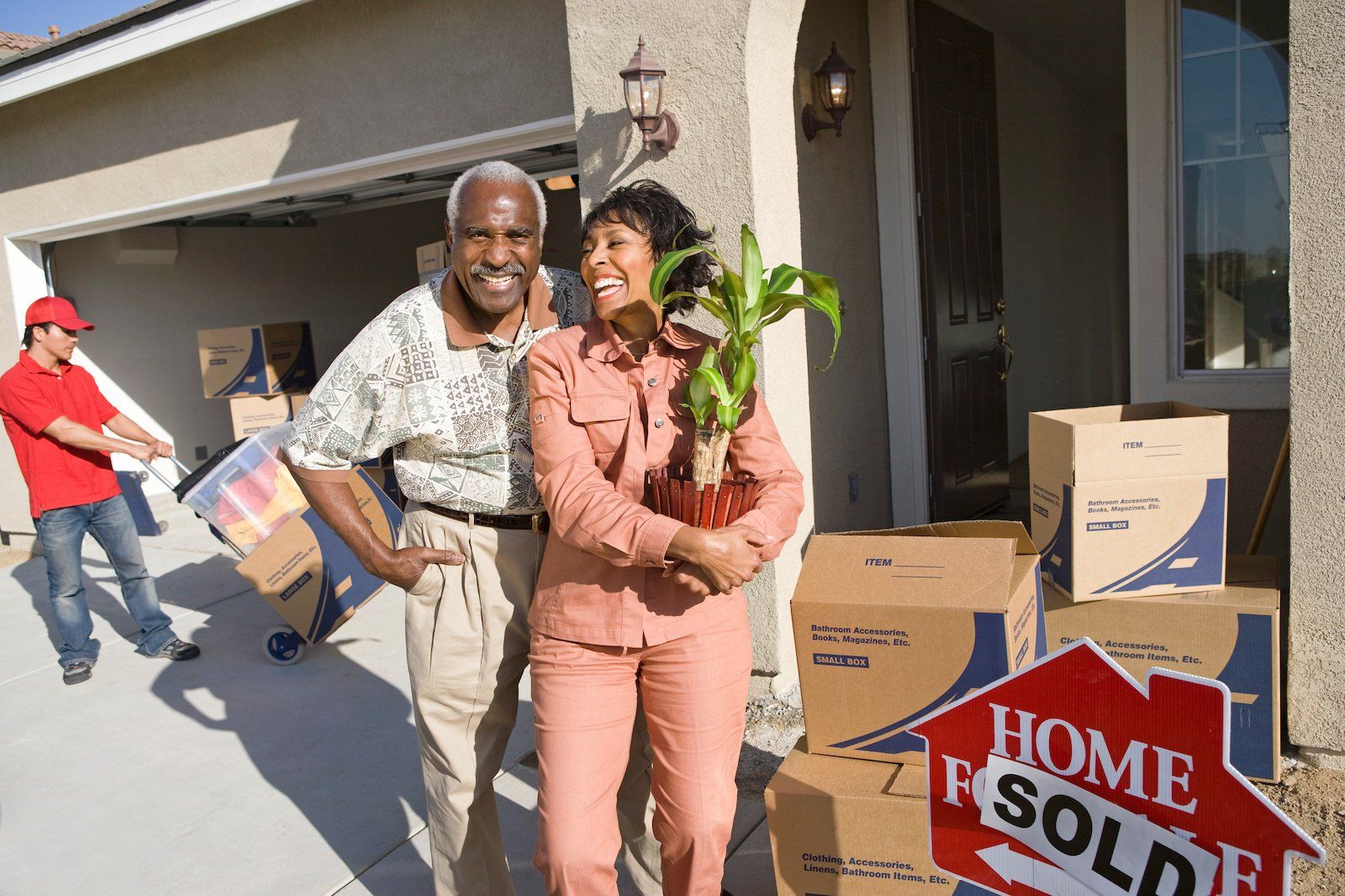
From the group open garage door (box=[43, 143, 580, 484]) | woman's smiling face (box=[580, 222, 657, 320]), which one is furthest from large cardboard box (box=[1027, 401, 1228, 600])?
open garage door (box=[43, 143, 580, 484])

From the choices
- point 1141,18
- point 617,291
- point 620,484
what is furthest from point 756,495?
point 1141,18

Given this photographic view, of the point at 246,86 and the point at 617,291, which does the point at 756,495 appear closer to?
the point at 617,291

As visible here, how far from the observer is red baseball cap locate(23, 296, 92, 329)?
4.70 meters

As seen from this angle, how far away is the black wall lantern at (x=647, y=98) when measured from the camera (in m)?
3.40

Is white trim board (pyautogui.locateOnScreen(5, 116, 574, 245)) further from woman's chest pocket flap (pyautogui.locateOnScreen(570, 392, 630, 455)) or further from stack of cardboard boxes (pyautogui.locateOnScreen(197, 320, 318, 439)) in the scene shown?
woman's chest pocket flap (pyautogui.locateOnScreen(570, 392, 630, 455))

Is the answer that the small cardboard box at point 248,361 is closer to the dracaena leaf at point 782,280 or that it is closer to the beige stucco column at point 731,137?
the beige stucco column at point 731,137

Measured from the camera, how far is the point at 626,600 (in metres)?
1.95

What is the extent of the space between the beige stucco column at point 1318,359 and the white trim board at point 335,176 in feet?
9.50

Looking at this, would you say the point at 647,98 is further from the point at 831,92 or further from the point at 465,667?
the point at 465,667

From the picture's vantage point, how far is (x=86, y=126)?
6.69m

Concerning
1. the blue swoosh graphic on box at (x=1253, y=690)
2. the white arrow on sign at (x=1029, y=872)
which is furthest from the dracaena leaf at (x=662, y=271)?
the blue swoosh graphic on box at (x=1253, y=690)

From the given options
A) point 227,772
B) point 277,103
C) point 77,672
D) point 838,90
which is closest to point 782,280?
point 838,90

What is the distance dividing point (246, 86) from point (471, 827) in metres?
4.98

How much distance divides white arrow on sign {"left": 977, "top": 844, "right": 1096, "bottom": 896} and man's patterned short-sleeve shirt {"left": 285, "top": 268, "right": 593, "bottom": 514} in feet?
4.01
